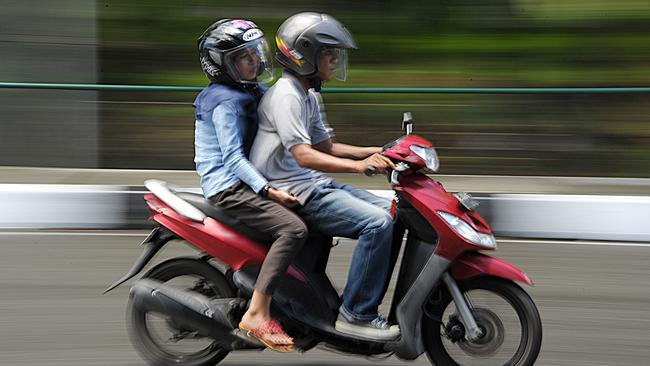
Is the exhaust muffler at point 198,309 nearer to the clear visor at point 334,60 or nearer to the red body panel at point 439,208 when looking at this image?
the red body panel at point 439,208

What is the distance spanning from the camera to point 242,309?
4.96 metres

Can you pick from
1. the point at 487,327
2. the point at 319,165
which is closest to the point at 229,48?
the point at 319,165

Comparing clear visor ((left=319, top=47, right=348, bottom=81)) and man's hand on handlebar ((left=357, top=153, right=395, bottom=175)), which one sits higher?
clear visor ((left=319, top=47, right=348, bottom=81))

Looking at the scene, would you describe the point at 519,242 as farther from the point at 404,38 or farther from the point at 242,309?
the point at 404,38

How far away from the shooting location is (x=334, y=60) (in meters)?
4.88

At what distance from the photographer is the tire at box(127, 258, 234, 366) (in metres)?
5.03

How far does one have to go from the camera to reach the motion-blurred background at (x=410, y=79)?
1063 cm

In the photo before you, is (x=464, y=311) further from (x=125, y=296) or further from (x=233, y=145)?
(x=125, y=296)

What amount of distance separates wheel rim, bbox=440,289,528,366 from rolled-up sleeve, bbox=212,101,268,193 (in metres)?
0.99

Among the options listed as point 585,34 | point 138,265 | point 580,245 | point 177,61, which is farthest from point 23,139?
point 585,34

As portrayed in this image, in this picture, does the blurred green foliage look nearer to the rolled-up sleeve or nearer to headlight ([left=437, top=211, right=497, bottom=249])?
headlight ([left=437, top=211, right=497, bottom=249])

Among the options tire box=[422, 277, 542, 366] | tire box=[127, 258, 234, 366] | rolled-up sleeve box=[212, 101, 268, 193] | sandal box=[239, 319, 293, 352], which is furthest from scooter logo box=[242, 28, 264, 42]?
tire box=[422, 277, 542, 366]

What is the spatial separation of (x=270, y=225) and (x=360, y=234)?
0.38 m

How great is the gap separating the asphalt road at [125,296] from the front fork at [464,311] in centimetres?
60
